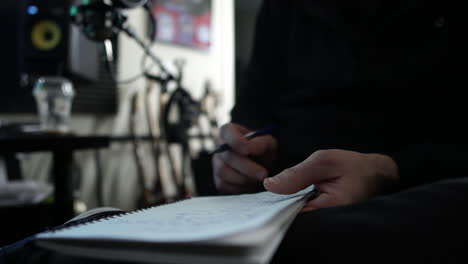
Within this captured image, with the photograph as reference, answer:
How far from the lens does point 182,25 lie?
104 inches

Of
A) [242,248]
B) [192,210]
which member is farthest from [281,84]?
[242,248]

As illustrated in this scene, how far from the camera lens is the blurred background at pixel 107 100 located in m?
0.86

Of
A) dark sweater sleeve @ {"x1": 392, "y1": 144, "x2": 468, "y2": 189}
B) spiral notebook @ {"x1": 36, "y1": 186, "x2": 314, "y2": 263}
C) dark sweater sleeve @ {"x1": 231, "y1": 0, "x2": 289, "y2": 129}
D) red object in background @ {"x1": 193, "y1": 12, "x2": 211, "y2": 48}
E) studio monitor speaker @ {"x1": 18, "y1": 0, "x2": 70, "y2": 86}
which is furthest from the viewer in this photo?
red object in background @ {"x1": 193, "y1": 12, "x2": 211, "y2": 48}

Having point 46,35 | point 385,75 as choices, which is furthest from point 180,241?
point 46,35

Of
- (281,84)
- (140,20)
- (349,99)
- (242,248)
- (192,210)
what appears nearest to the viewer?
(242,248)

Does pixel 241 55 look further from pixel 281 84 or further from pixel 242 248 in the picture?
pixel 242 248

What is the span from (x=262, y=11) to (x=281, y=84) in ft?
0.62

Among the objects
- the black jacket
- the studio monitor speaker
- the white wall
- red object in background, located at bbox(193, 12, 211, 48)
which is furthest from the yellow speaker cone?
red object in background, located at bbox(193, 12, 211, 48)

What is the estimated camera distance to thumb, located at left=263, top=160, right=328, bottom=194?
0.35m

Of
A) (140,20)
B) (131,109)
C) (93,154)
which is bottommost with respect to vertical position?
(93,154)

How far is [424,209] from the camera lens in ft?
0.90

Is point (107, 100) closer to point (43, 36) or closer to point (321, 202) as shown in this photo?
point (43, 36)

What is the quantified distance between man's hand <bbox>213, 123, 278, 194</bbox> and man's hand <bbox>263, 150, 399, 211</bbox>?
16cm

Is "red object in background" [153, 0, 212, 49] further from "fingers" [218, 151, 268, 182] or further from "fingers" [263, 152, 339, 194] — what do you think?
"fingers" [263, 152, 339, 194]
